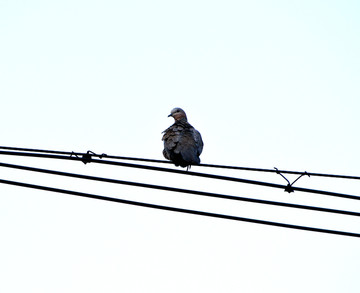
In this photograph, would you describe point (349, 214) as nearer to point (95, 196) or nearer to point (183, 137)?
point (95, 196)

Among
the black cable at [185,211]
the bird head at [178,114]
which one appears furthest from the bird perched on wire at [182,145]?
the black cable at [185,211]

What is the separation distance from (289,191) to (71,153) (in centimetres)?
219

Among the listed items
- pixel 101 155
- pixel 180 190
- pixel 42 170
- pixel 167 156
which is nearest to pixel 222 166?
pixel 180 190

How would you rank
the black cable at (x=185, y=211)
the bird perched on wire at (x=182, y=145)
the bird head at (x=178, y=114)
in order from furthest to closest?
1. the bird head at (x=178, y=114)
2. the bird perched on wire at (x=182, y=145)
3. the black cable at (x=185, y=211)

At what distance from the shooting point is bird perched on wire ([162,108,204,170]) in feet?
31.8

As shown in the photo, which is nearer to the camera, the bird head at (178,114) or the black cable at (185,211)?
the black cable at (185,211)

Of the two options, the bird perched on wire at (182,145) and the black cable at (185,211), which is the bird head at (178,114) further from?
the black cable at (185,211)

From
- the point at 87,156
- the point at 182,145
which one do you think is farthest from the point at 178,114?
the point at 87,156

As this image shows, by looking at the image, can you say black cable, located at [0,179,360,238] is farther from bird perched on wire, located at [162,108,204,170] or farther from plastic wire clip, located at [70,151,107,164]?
bird perched on wire, located at [162,108,204,170]

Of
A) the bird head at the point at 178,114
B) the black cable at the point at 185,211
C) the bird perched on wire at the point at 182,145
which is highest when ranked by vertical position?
the bird head at the point at 178,114

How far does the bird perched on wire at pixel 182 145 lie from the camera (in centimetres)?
970

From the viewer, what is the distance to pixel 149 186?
6.28 metres

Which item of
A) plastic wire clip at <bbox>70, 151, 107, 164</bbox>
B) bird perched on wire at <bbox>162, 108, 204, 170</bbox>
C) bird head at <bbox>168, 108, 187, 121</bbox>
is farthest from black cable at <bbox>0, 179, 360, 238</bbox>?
bird head at <bbox>168, 108, 187, 121</bbox>

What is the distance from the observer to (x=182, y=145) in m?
9.79
